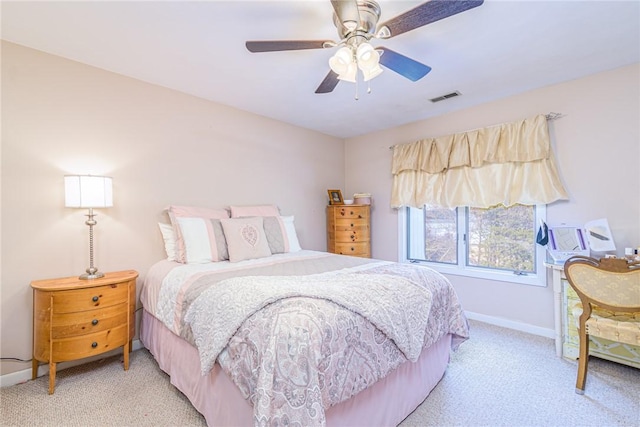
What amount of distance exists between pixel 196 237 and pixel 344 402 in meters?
1.83

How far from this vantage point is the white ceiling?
177 cm

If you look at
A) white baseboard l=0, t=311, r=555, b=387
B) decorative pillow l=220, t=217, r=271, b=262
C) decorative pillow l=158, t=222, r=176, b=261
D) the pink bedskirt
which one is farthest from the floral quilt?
white baseboard l=0, t=311, r=555, b=387

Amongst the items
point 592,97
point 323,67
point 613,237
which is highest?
point 323,67

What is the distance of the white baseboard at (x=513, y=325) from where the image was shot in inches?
111

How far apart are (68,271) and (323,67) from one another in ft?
8.76

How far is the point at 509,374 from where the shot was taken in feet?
7.12

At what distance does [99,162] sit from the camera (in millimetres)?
2447

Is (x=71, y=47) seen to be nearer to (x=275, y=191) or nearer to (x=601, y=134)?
(x=275, y=191)

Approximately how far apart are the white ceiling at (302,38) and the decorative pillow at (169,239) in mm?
1383

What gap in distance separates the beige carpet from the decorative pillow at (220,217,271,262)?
1.10 meters

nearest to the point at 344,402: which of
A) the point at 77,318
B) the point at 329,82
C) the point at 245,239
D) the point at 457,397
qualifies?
the point at 457,397

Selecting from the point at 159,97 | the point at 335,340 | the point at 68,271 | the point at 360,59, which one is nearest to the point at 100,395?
the point at 68,271

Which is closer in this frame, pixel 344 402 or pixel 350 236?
pixel 344 402

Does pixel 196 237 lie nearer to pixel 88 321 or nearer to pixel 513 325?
pixel 88 321
